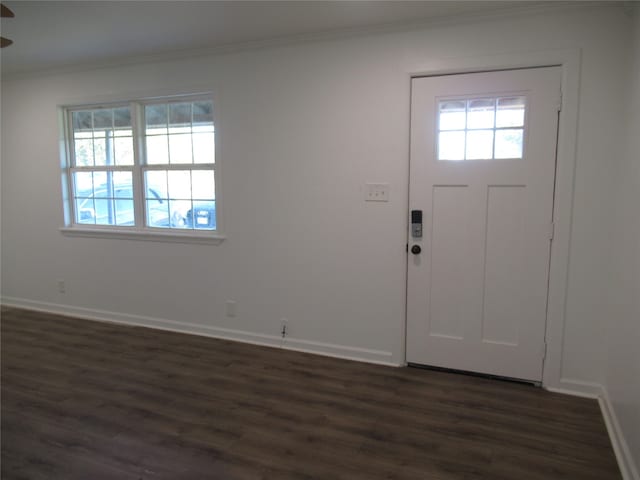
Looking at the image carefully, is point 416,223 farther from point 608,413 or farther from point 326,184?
point 608,413

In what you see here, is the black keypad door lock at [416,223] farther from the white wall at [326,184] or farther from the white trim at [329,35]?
the white trim at [329,35]

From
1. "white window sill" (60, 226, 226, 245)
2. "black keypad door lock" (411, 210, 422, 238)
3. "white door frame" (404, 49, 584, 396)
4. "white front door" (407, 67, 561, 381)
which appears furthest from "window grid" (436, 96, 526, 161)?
"white window sill" (60, 226, 226, 245)

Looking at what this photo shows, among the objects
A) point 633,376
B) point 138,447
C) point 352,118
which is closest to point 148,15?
point 352,118

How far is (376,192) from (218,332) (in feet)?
6.33

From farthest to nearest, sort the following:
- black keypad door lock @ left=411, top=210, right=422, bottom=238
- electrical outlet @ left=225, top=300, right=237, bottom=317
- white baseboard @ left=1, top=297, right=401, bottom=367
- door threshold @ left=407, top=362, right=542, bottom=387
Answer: electrical outlet @ left=225, top=300, right=237, bottom=317 < white baseboard @ left=1, top=297, right=401, bottom=367 < black keypad door lock @ left=411, top=210, right=422, bottom=238 < door threshold @ left=407, top=362, right=542, bottom=387

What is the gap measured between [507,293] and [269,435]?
1813 millimetres

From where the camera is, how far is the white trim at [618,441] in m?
1.94

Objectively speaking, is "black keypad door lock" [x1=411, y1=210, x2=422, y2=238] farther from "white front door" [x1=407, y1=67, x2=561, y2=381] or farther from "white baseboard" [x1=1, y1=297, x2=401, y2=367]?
"white baseboard" [x1=1, y1=297, x2=401, y2=367]

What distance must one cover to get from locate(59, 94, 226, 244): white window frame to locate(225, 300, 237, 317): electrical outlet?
0.55 m

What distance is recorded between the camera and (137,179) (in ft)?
13.3

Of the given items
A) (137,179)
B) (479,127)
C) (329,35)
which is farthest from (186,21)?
(479,127)

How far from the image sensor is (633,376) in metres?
2.03

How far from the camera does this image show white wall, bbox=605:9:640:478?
2016 mm

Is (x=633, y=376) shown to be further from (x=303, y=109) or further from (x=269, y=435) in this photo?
(x=303, y=109)
